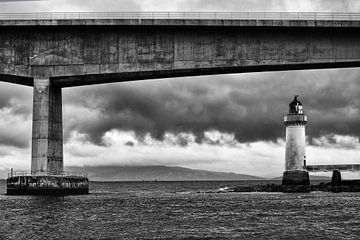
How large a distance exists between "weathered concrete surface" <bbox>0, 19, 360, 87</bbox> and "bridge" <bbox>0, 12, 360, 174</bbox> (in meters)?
0.07

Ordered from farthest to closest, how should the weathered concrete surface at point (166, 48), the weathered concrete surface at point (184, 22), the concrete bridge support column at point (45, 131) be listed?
1. the concrete bridge support column at point (45, 131)
2. the weathered concrete surface at point (166, 48)
3. the weathered concrete surface at point (184, 22)

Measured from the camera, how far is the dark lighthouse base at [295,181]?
6606 cm

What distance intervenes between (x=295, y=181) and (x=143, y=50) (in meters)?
25.3

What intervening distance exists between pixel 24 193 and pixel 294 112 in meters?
28.9

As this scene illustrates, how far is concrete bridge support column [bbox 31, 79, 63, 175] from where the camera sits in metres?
49.1

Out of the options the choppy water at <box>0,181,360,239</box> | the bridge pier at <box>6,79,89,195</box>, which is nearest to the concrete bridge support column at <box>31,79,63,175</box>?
the bridge pier at <box>6,79,89,195</box>

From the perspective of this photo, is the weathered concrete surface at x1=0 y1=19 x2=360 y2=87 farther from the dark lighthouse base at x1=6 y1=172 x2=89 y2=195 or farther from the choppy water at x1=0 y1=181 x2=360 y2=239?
the choppy water at x1=0 y1=181 x2=360 y2=239

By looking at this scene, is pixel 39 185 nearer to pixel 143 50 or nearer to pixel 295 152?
pixel 143 50

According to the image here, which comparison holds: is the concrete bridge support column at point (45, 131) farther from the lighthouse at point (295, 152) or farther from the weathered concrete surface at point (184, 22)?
the lighthouse at point (295, 152)

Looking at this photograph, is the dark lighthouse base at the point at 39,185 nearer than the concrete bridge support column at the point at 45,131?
Yes

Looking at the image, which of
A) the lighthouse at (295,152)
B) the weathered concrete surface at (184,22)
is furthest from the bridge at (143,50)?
the lighthouse at (295,152)

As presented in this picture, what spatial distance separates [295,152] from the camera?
2574 inches

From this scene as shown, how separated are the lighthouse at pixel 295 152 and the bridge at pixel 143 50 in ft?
60.8

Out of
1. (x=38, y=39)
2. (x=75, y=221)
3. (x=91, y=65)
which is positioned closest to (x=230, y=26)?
(x=91, y=65)
